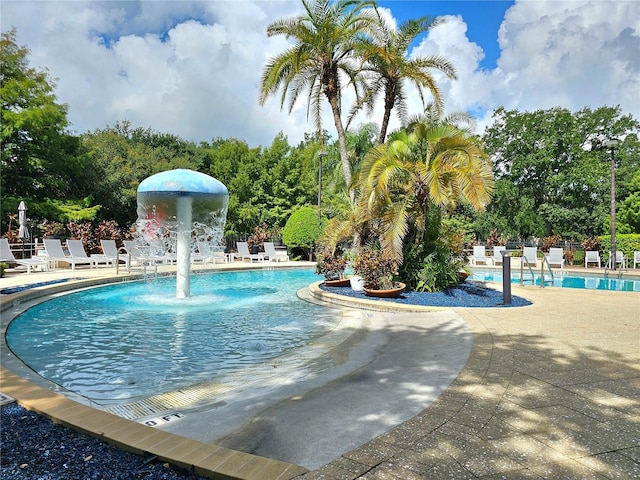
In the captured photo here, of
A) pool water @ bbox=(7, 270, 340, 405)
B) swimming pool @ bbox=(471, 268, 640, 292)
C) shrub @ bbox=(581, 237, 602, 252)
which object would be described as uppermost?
shrub @ bbox=(581, 237, 602, 252)

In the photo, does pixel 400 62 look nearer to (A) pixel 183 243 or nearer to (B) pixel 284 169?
(A) pixel 183 243

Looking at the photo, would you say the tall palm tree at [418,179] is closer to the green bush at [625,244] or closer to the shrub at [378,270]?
the shrub at [378,270]

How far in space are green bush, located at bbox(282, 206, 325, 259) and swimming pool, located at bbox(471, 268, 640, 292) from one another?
9006 millimetres

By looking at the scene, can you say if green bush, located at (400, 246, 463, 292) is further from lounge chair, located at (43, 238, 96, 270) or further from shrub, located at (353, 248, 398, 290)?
lounge chair, located at (43, 238, 96, 270)

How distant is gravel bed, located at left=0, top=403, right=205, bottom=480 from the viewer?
259cm

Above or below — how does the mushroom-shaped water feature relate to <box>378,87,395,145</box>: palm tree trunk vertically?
below

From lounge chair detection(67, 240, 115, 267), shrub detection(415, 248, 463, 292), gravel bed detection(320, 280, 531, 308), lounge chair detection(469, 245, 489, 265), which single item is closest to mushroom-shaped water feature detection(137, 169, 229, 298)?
gravel bed detection(320, 280, 531, 308)

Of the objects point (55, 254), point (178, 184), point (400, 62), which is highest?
point (400, 62)

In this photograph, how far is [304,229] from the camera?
2470 centimetres

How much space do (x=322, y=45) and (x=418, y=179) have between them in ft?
19.2

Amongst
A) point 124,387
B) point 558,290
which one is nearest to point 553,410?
point 124,387

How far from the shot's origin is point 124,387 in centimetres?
461

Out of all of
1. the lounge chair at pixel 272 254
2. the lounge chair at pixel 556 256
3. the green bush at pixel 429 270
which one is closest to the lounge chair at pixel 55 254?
the lounge chair at pixel 272 254

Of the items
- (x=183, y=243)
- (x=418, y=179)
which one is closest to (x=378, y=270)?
(x=418, y=179)
